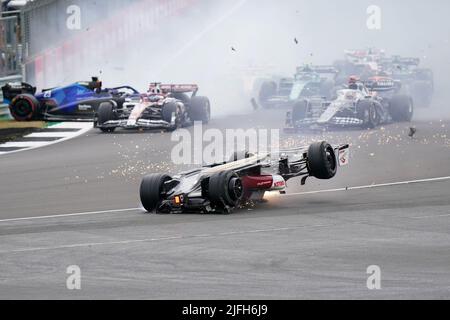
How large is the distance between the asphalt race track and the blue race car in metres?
5.65

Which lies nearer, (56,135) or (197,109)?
(56,135)

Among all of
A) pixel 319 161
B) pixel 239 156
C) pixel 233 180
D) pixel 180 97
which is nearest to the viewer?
pixel 233 180

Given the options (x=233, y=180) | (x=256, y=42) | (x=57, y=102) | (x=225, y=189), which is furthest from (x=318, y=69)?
(x=225, y=189)

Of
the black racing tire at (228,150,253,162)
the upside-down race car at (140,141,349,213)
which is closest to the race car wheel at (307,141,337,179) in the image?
the upside-down race car at (140,141,349,213)

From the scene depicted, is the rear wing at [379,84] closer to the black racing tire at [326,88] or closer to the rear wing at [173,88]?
the black racing tire at [326,88]

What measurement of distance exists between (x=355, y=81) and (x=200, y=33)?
1806 cm

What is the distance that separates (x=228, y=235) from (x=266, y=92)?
2211cm

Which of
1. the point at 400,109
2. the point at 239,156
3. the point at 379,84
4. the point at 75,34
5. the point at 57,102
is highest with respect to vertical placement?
the point at 75,34

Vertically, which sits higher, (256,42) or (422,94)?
(256,42)

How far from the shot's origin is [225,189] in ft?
53.3

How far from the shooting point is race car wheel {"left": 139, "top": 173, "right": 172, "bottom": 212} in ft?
55.1

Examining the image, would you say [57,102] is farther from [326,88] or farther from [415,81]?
[415,81]
